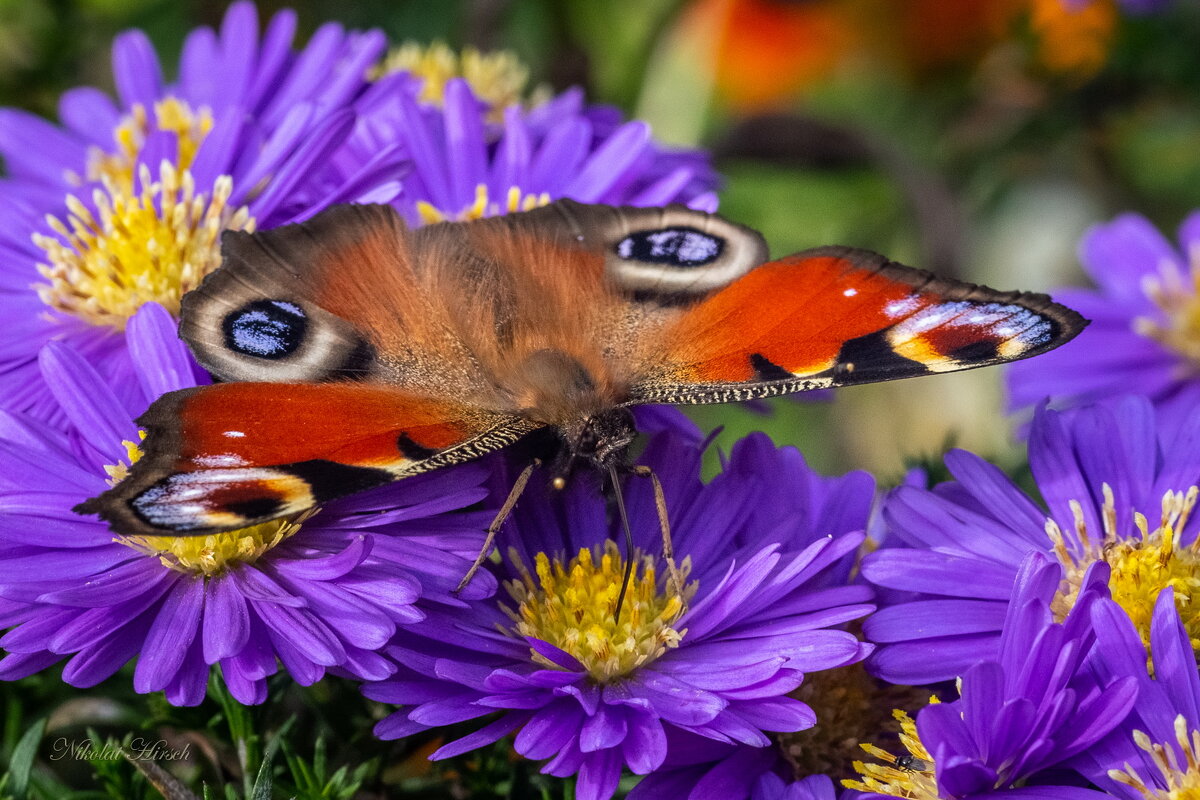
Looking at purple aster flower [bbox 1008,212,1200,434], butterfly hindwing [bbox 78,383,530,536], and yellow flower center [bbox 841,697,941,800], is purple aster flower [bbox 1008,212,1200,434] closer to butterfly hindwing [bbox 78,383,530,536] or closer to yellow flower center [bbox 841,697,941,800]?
yellow flower center [bbox 841,697,941,800]

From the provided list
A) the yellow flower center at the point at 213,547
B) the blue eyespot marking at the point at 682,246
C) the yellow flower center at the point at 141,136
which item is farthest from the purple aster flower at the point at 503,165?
A: the yellow flower center at the point at 213,547

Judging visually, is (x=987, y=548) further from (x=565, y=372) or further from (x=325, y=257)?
(x=325, y=257)

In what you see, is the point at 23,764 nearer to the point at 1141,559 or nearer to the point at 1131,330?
the point at 1141,559

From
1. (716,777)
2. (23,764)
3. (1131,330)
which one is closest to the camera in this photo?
(716,777)

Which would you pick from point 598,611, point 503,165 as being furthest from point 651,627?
point 503,165

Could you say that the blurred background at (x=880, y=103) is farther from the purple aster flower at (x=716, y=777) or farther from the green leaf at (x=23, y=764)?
the green leaf at (x=23, y=764)

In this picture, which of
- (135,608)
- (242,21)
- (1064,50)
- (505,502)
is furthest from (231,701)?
(1064,50)
